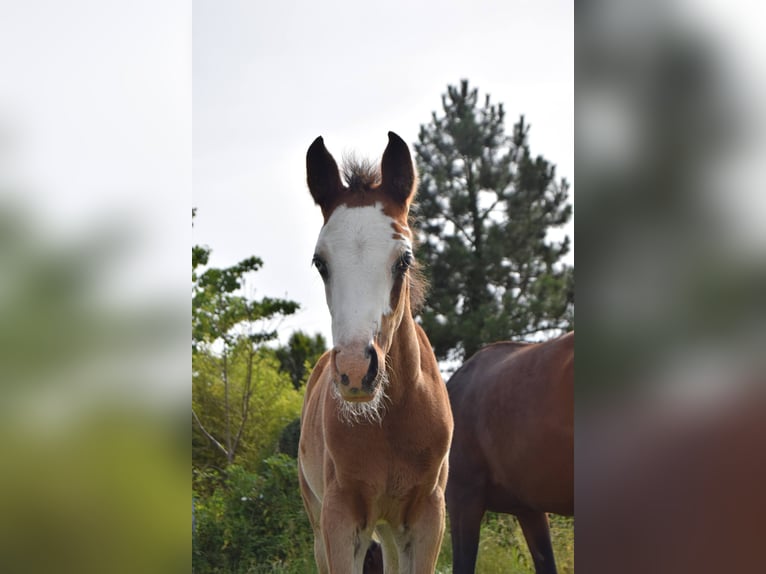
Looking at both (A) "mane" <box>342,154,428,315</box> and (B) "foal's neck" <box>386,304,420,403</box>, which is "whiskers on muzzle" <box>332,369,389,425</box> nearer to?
(B) "foal's neck" <box>386,304,420,403</box>

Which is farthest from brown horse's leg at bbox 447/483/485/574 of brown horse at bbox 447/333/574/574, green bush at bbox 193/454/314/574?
green bush at bbox 193/454/314/574

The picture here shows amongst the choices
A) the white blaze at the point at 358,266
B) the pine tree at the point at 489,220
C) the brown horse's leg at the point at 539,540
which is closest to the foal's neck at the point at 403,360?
the white blaze at the point at 358,266

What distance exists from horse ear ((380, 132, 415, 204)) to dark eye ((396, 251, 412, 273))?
1.04ft

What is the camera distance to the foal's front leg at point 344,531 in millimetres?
2654

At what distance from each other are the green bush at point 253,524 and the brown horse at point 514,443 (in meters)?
2.28

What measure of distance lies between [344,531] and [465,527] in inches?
92.1

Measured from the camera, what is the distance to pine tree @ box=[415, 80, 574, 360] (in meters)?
12.2

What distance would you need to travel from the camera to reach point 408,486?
2746 mm
